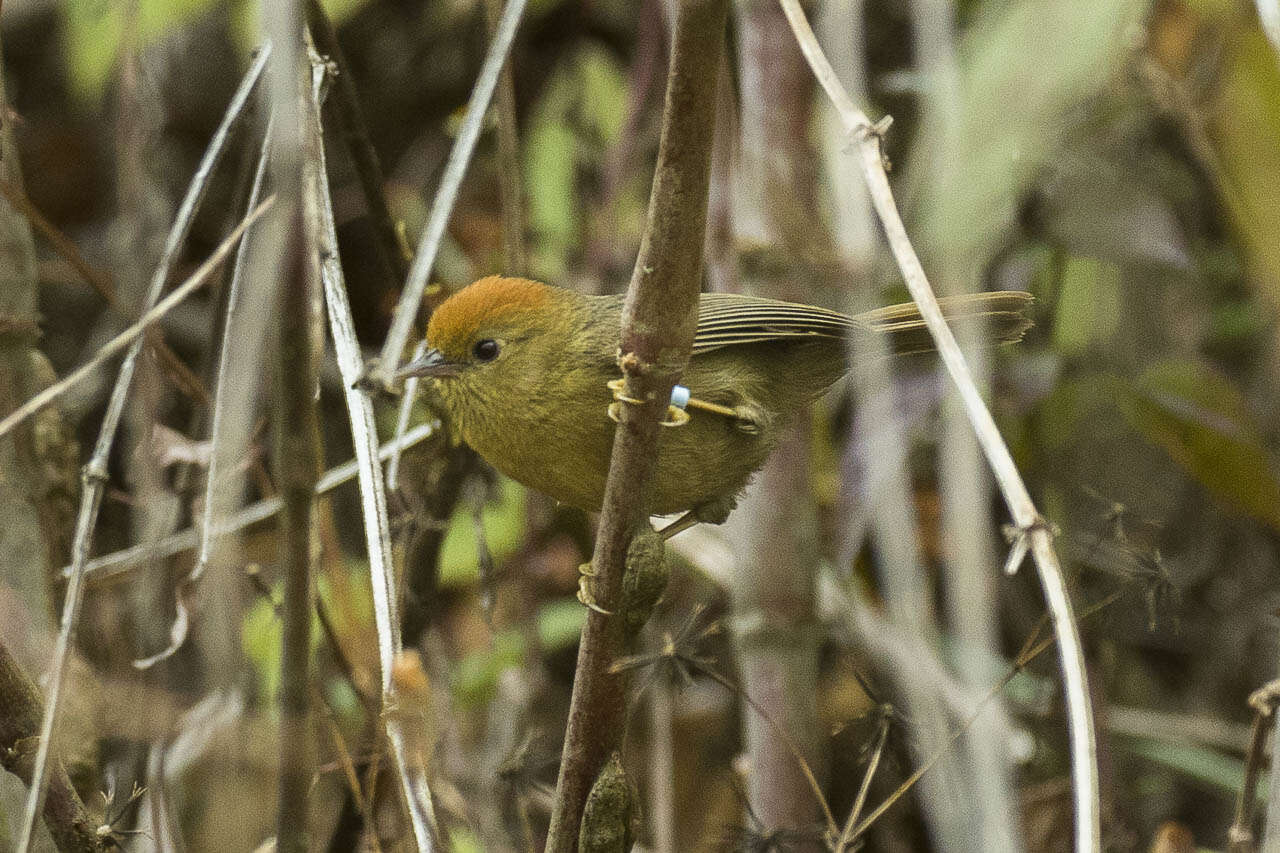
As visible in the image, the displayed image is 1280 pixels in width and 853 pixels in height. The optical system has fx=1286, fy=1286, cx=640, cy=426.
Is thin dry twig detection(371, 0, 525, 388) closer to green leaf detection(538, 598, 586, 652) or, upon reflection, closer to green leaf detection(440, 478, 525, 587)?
green leaf detection(440, 478, 525, 587)

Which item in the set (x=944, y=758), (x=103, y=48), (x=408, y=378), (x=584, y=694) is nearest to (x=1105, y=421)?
(x=944, y=758)

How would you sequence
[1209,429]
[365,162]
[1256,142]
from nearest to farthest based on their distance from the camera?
1. [365,162]
2. [1256,142]
3. [1209,429]

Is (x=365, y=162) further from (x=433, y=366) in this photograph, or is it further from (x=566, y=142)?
(x=566, y=142)

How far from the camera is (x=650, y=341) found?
1913 mm

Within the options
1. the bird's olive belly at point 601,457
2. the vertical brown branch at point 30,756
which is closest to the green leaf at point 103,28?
the bird's olive belly at point 601,457

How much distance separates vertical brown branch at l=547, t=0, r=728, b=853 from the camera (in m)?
1.66

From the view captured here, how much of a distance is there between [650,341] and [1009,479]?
555 mm

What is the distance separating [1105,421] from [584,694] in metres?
2.64

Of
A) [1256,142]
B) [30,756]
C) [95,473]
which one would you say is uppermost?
[1256,142]

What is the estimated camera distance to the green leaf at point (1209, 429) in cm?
383

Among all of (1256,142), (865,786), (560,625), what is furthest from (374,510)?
(560,625)

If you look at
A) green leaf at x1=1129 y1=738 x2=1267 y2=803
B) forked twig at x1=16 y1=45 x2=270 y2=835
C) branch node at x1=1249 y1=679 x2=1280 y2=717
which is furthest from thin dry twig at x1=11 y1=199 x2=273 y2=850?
green leaf at x1=1129 y1=738 x2=1267 y2=803

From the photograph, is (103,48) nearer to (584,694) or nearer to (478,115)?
(478,115)

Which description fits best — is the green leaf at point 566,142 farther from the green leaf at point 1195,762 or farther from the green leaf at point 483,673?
the green leaf at point 1195,762
